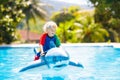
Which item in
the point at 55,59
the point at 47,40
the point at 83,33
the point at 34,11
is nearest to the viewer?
the point at 55,59

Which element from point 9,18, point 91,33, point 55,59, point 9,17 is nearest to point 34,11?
point 91,33

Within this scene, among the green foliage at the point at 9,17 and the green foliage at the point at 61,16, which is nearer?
the green foliage at the point at 9,17

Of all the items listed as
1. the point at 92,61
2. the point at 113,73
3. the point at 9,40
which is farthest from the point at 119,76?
the point at 9,40

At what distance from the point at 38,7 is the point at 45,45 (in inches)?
1142

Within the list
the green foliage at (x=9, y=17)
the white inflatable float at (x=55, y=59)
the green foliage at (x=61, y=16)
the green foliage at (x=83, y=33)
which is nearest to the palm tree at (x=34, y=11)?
the green foliage at (x=61, y=16)

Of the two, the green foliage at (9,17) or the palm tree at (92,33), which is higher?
the green foliage at (9,17)

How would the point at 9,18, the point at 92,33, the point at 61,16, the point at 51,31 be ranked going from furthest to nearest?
the point at 61,16
the point at 92,33
the point at 9,18
the point at 51,31

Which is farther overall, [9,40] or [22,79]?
[9,40]

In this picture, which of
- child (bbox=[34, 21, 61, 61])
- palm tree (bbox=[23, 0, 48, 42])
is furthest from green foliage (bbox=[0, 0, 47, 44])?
palm tree (bbox=[23, 0, 48, 42])

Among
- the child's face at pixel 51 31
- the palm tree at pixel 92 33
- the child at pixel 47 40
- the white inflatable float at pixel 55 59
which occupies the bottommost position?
the palm tree at pixel 92 33

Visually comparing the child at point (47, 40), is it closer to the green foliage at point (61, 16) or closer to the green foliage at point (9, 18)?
the green foliage at point (9, 18)

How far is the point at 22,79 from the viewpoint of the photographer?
888cm

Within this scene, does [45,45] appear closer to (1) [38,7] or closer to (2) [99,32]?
(2) [99,32]

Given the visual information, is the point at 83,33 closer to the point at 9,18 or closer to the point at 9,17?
the point at 9,17
